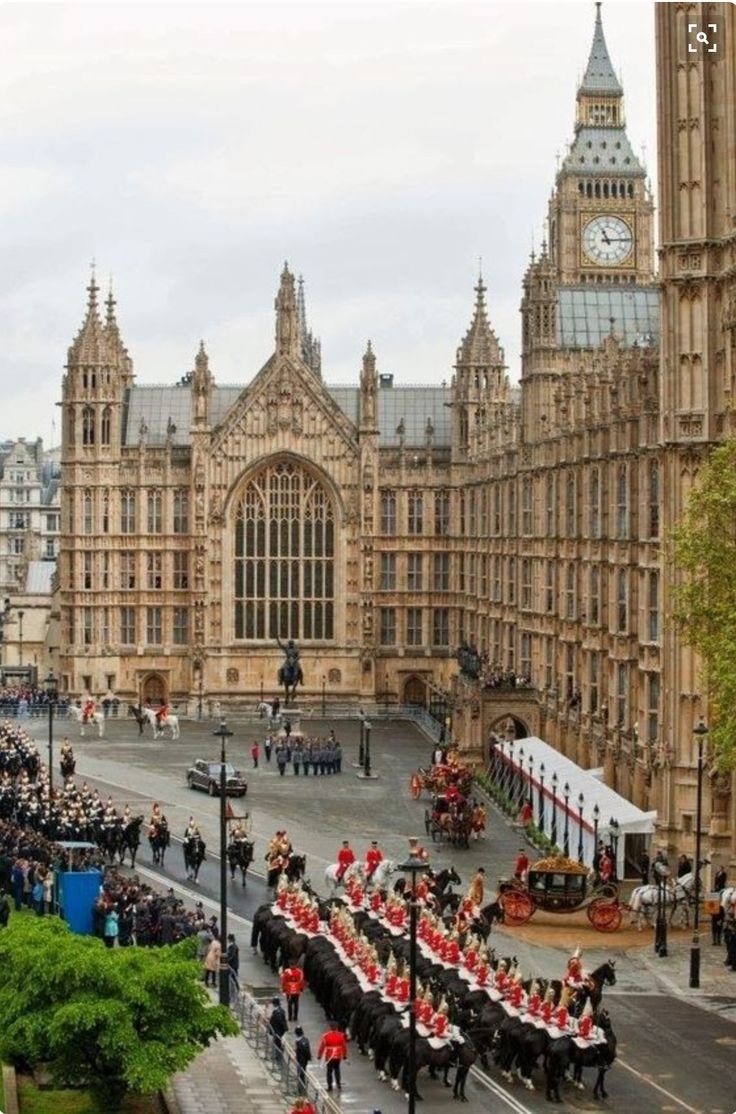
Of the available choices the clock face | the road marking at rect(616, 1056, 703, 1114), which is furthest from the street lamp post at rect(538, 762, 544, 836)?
the clock face

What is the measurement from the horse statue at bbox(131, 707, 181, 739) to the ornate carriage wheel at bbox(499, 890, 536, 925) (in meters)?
45.5

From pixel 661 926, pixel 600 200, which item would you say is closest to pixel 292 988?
pixel 661 926

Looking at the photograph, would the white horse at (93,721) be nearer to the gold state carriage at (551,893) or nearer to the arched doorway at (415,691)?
the arched doorway at (415,691)

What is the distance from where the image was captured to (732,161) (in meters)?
59.5

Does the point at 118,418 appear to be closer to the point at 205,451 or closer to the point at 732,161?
the point at 205,451

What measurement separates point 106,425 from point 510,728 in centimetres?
3303

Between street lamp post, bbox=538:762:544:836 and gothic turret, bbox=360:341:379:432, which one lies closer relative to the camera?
street lamp post, bbox=538:762:544:836

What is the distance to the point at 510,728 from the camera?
8731 centimetres

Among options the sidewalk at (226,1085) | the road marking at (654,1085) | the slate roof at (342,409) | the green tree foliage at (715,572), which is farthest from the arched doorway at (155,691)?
the road marking at (654,1085)

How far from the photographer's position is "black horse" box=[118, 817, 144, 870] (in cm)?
6100

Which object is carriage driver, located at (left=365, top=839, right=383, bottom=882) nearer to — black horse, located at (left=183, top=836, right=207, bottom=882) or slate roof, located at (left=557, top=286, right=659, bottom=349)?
black horse, located at (left=183, top=836, right=207, bottom=882)

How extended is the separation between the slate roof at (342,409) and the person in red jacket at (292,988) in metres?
70.2

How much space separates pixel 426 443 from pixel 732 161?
54.7m

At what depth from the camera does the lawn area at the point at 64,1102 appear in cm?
3600
